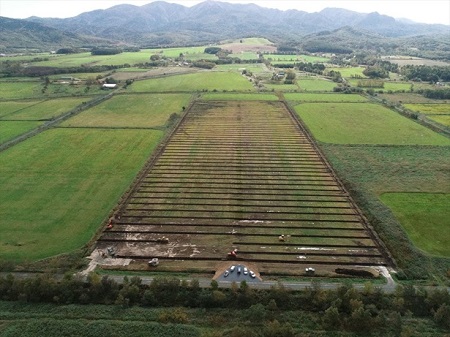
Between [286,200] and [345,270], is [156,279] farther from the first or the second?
[286,200]

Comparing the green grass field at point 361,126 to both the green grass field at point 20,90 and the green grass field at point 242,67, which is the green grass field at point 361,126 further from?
the green grass field at point 20,90

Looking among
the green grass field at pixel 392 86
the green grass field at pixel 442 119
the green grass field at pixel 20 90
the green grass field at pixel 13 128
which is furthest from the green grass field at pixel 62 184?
the green grass field at pixel 392 86

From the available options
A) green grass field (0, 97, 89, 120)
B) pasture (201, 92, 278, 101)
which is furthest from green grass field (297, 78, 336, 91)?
green grass field (0, 97, 89, 120)

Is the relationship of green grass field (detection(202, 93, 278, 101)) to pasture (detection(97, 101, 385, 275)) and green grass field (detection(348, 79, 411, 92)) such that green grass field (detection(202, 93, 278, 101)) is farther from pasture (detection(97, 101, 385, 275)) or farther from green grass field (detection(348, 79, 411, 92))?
green grass field (detection(348, 79, 411, 92))

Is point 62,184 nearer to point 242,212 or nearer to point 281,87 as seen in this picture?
point 242,212

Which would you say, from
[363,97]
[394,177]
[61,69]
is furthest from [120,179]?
[61,69]

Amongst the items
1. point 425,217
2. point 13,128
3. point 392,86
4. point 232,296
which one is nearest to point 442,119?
point 392,86
